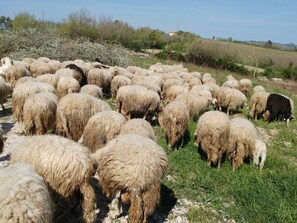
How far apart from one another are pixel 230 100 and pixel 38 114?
8612 millimetres

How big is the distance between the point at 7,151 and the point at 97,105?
247 centimetres

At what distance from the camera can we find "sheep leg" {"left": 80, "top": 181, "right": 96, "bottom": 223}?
4.76 meters

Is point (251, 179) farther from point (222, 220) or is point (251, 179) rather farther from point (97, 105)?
point (97, 105)

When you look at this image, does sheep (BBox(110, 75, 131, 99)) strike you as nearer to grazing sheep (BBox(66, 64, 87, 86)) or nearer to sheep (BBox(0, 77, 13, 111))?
grazing sheep (BBox(66, 64, 87, 86))

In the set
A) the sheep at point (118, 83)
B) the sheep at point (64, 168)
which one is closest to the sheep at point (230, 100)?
the sheep at point (118, 83)

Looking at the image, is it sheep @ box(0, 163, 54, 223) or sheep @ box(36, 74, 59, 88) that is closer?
sheep @ box(0, 163, 54, 223)

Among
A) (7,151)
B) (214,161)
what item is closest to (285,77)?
(214,161)

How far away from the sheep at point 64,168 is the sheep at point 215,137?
3736 millimetres

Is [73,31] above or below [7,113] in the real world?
above

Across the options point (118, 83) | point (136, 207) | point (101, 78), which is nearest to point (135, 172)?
point (136, 207)

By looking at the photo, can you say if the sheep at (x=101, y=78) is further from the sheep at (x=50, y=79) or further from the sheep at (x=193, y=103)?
the sheep at (x=193, y=103)

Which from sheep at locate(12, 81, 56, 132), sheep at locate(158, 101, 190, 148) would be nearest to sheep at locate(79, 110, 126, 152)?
sheep at locate(158, 101, 190, 148)

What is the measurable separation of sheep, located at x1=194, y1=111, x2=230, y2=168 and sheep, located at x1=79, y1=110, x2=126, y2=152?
2350 mm

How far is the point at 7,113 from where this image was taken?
11414 mm
